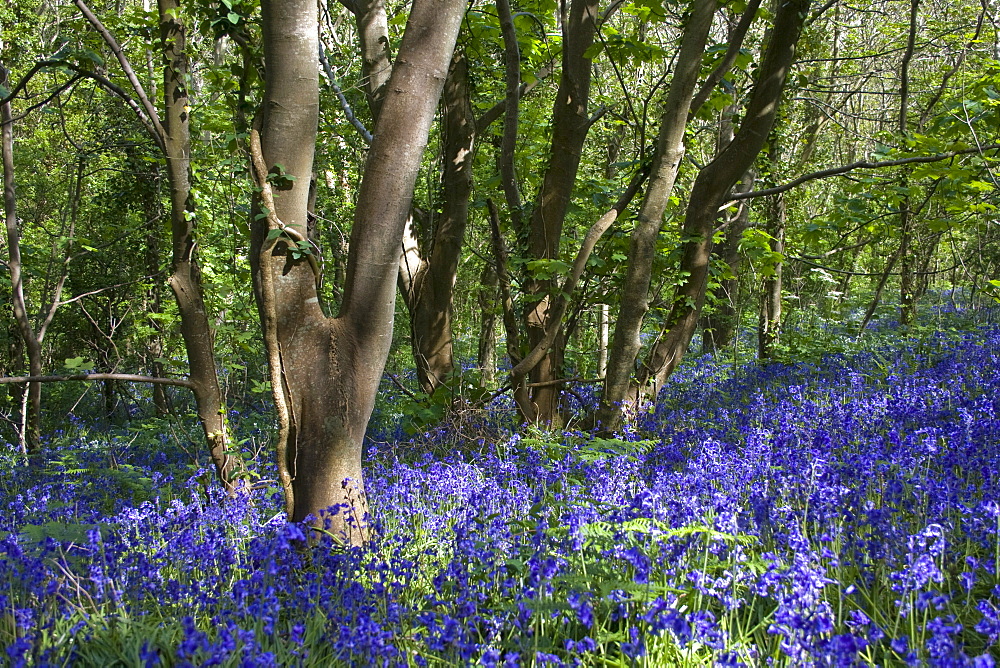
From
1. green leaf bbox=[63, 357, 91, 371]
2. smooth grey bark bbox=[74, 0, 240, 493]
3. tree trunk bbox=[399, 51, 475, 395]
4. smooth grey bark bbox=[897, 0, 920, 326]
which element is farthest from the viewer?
smooth grey bark bbox=[897, 0, 920, 326]

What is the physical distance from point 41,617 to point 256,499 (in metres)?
1.84

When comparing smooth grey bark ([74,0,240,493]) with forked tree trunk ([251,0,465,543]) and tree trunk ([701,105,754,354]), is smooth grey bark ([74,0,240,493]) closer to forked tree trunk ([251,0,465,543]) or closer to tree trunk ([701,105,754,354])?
forked tree trunk ([251,0,465,543])

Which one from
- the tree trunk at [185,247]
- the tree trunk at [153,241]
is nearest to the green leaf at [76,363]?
the tree trunk at [185,247]

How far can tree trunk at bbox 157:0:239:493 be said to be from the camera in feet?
15.0

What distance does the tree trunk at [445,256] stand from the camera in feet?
21.1

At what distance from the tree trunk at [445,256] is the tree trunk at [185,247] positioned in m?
2.20

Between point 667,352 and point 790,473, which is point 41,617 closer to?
point 790,473

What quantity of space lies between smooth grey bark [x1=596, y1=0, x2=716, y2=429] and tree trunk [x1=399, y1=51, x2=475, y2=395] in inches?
59.3

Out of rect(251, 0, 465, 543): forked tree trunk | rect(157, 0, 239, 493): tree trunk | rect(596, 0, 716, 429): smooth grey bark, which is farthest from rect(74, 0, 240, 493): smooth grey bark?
rect(596, 0, 716, 429): smooth grey bark

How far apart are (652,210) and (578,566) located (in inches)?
138

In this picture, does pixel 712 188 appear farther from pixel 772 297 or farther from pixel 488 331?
pixel 772 297

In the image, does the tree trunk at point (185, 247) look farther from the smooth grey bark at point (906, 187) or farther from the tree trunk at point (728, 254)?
the smooth grey bark at point (906, 187)

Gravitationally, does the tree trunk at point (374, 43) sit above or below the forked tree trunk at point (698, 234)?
above

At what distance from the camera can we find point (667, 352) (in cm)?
675
